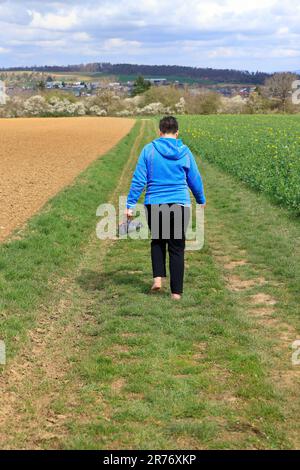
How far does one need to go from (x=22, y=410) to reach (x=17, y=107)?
4444 inches

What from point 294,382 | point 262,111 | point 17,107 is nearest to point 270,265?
point 294,382

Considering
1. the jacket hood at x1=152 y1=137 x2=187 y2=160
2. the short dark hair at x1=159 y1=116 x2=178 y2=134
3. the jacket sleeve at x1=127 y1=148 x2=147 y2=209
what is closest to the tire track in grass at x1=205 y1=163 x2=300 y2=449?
the jacket sleeve at x1=127 y1=148 x2=147 y2=209

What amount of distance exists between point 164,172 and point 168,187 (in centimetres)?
19

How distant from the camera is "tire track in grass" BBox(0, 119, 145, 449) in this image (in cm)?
423

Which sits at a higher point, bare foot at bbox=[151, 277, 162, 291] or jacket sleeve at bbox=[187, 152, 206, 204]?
jacket sleeve at bbox=[187, 152, 206, 204]

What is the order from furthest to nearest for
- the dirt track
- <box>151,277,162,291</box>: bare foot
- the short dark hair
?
the dirt track
<box>151,277,162,291</box>: bare foot
the short dark hair

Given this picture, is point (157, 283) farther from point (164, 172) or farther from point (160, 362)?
point (160, 362)

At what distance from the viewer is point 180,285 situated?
7234mm

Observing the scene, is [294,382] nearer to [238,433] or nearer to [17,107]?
[238,433]

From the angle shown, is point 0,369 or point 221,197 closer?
point 0,369

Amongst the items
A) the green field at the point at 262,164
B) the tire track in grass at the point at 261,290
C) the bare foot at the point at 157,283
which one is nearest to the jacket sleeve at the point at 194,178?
the bare foot at the point at 157,283

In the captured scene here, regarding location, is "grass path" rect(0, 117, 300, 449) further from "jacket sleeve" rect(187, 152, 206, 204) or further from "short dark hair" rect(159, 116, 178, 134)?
"short dark hair" rect(159, 116, 178, 134)

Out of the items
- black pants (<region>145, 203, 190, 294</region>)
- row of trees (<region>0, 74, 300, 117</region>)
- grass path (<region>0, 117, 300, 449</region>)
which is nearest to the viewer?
grass path (<region>0, 117, 300, 449</region>)

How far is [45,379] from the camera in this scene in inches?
203
